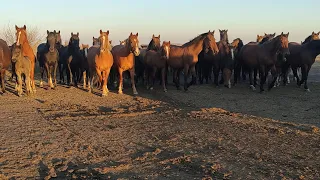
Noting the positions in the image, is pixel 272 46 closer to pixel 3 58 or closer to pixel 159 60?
pixel 159 60

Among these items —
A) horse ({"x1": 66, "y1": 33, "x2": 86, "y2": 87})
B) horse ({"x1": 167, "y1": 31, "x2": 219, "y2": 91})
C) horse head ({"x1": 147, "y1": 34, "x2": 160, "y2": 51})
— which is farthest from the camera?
horse head ({"x1": 147, "y1": 34, "x2": 160, "y2": 51})

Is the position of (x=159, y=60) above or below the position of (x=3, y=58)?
below

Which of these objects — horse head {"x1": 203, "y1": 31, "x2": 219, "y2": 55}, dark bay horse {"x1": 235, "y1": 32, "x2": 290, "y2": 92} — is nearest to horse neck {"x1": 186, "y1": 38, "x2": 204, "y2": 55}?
horse head {"x1": 203, "y1": 31, "x2": 219, "y2": 55}

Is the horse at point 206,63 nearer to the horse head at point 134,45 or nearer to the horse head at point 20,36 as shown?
the horse head at point 134,45

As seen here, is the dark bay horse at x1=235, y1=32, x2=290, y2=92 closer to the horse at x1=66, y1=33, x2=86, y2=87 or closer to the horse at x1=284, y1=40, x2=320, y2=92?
the horse at x1=284, y1=40, x2=320, y2=92

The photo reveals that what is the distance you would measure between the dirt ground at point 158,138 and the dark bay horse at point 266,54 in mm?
2004

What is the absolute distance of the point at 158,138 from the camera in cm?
688

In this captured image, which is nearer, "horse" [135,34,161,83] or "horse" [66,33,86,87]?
"horse" [66,33,86,87]

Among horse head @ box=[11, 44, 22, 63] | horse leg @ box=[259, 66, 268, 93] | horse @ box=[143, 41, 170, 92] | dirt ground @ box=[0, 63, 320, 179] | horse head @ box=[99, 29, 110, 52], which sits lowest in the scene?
dirt ground @ box=[0, 63, 320, 179]

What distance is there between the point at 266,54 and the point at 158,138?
826 cm

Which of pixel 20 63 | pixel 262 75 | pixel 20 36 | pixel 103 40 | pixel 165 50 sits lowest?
pixel 262 75

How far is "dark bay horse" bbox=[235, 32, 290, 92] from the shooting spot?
13.0 m

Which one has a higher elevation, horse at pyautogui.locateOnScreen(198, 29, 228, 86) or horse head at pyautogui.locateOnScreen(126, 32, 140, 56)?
horse head at pyautogui.locateOnScreen(126, 32, 140, 56)

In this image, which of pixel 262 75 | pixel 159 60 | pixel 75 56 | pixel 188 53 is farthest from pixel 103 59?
pixel 262 75
